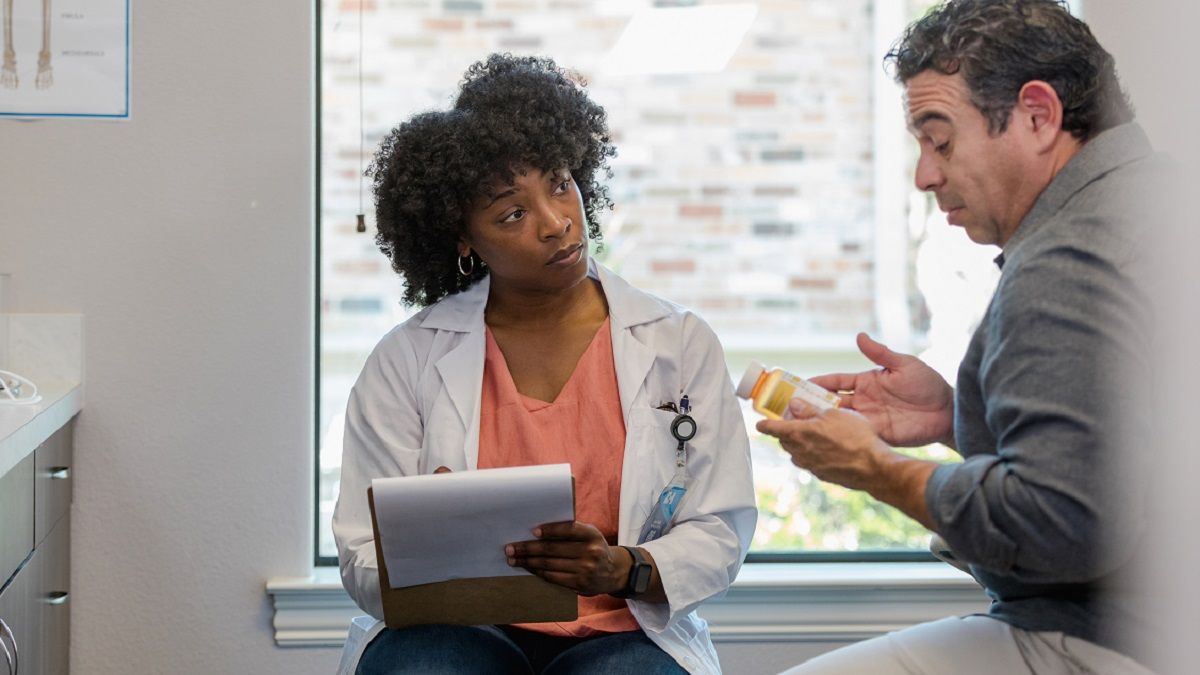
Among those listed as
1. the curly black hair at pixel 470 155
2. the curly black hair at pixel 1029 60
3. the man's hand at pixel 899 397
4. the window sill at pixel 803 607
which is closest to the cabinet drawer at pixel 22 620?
the window sill at pixel 803 607

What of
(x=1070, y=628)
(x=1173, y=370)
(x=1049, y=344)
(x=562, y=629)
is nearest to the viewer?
(x=1173, y=370)

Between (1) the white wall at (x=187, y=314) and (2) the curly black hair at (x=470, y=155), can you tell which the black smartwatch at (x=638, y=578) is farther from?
(1) the white wall at (x=187, y=314)

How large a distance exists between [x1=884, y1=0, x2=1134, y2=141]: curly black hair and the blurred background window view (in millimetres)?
1229

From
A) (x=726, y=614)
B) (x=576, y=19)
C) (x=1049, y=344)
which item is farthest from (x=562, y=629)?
(x=576, y=19)

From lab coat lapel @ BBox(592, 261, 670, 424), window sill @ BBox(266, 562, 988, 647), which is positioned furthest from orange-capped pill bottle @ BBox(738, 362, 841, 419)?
window sill @ BBox(266, 562, 988, 647)

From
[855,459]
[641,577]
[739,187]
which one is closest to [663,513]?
[641,577]

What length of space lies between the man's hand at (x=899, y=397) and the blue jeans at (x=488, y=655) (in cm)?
46

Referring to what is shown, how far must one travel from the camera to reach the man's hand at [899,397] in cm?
147

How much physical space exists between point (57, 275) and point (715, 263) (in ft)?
4.50

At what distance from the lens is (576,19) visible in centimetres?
239

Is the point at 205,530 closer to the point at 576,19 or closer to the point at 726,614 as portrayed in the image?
the point at 726,614

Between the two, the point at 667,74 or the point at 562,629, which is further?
the point at 667,74

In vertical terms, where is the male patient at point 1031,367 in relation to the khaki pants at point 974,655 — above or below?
above

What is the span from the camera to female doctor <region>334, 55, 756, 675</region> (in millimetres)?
1615
